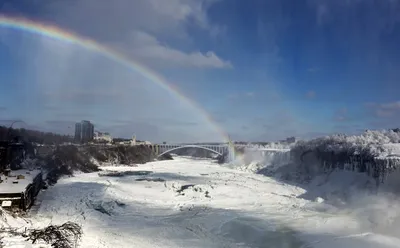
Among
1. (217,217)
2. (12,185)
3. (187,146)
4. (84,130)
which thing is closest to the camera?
(12,185)

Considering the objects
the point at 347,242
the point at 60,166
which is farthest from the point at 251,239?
the point at 60,166

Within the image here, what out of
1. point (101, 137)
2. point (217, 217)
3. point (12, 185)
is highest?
point (101, 137)

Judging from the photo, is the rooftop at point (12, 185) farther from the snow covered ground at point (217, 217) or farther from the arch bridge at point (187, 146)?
the arch bridge at point (187, 146)

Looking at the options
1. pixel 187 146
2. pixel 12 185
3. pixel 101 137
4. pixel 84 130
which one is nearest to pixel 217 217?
pixel 12 185

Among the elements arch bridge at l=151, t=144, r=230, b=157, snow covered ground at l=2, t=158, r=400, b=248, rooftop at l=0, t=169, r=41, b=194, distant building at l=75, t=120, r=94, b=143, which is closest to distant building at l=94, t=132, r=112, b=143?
distant building at l=75, t=120, r=94, b=143

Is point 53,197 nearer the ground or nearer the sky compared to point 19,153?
nearer the ground

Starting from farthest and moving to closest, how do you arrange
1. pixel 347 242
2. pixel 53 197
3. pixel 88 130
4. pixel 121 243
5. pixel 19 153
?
1. pixel 88 130
2. pixel 19 153
3. pixel 53 197
4. pixel 347 242
5. pixel 121 243

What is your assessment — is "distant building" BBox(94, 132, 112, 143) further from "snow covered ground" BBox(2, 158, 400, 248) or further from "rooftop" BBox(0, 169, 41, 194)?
"rooftop" BBox(0, 169, 41, 194)

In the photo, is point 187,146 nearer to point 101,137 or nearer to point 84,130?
point 84,130

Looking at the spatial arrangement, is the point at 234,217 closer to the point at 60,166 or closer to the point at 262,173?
the point at 60,166

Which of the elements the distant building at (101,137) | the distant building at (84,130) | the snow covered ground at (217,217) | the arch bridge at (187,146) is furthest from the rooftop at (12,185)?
the distant building at (101,137)
